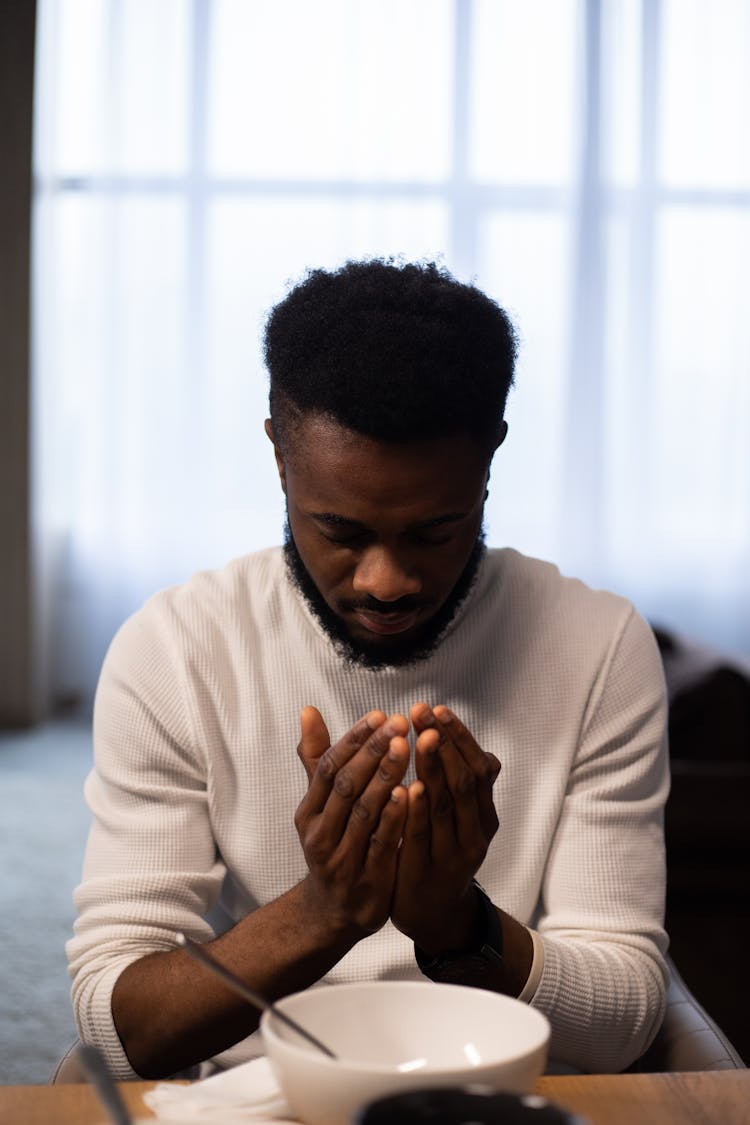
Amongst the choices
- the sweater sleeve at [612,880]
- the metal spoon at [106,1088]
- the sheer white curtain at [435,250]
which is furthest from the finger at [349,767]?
the sheer white curtain at [435,250]

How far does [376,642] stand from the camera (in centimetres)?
131

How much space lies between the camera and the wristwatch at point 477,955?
3.59 feet

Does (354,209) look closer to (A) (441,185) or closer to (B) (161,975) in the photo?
(A) (441,185)

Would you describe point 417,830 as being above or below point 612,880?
above

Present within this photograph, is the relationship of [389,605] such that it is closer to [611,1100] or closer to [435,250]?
[611,1100]

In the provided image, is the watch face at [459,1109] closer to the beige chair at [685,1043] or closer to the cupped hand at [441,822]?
the cupped hand at [441,822]

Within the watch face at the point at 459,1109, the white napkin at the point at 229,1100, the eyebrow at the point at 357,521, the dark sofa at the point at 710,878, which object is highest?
the eyebrow at the point at 357,521

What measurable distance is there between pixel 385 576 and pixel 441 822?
0.86ft

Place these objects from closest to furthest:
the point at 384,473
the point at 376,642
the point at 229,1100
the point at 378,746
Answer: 1. the point at 229,1100
2. the point at 378,746
3. the point at 384,473
4. the point at 376,642

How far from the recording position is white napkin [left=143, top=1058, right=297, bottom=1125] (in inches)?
28.6

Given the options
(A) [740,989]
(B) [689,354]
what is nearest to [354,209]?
(B) [689,354]

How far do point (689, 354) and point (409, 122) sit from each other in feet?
5.03

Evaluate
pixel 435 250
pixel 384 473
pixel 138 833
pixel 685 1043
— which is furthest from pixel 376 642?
pixel 435 250

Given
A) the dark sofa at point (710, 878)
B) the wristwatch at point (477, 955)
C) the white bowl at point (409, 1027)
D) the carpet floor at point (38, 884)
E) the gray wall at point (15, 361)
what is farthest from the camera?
the gray wall at point (15, 361)
